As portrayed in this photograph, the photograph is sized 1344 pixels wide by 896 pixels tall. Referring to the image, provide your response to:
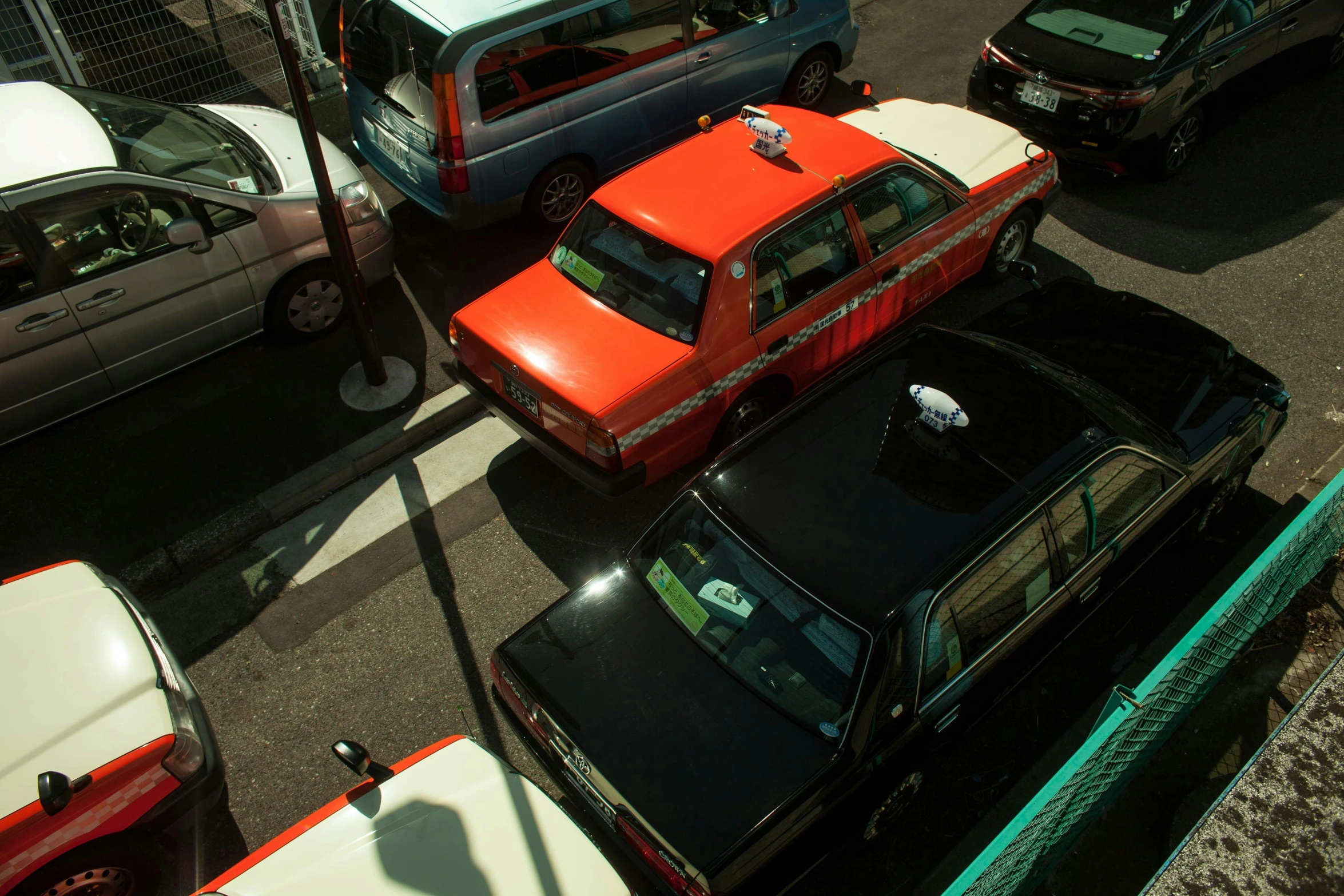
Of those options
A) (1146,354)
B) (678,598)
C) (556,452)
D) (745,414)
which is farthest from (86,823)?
(1146,354)

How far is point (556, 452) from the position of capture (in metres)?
5.37

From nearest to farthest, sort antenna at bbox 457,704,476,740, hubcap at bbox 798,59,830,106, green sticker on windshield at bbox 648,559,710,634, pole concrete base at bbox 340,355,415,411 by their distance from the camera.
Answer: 1. green sticker on windshield at bbox 648,559,710,634
2. antenna at bbox 457,704,476,740
3. pole concrete base at bbox 340,355,415,411
4. hubcap at bbox 798,59,830,106

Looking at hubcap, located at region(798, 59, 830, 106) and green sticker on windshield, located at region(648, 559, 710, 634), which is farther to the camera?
hubcap, located at region(798, 59, 830, 106)

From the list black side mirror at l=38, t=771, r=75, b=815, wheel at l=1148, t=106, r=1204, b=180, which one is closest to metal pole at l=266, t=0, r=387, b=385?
black side mirror at l=38, t=771, r=75, b=815

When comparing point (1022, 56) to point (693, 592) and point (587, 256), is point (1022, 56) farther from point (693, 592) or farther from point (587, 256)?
point (693, 592)

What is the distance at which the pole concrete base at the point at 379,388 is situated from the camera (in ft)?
21.0

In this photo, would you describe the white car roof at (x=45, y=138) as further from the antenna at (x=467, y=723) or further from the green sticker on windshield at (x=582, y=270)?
the antenna at (x=467, y=723)

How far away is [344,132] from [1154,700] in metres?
8.37

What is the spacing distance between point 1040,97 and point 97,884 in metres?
8.41

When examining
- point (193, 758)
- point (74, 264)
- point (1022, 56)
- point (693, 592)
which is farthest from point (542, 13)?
point (193, 758)

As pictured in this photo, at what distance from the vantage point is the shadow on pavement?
776 cm

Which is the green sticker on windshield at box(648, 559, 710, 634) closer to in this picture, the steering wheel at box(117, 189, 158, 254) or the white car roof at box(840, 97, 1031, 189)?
the white car roof at box(840, 97, 1031, 189)

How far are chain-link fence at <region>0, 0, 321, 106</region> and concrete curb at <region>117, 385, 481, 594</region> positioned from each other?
3885mm

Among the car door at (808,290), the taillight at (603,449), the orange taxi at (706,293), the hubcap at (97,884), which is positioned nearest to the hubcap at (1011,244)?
the orange taxi at (706,293)
